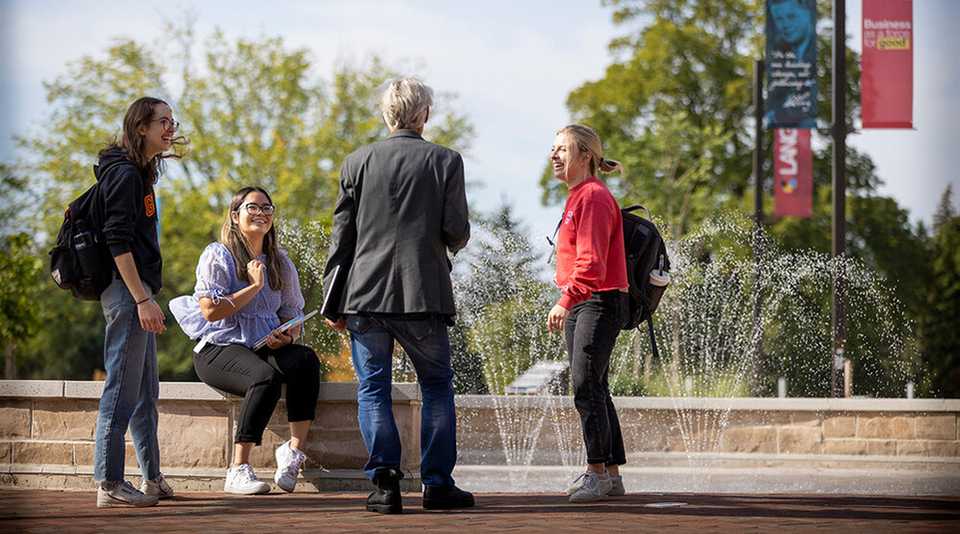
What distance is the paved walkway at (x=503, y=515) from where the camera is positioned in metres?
5.67

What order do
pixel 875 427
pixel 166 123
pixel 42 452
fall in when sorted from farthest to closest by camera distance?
pixel 875 427
pixel 42 452
pixel 166 123

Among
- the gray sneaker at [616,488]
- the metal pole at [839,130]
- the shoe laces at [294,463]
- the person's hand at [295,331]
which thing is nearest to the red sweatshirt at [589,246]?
the gray sneaker at [616,488]

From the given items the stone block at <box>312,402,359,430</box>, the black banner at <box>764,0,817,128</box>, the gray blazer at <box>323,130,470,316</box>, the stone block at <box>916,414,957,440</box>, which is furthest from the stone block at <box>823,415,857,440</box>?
the black banner at <box>764,0,817,128</box>

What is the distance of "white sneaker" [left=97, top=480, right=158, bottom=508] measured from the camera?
6516 mm

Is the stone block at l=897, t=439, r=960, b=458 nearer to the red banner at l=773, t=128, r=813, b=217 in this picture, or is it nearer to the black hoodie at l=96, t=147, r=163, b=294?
the black hoodie at l=96, t=147, r=163, b=294

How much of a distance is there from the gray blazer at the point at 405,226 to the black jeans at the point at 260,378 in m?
1.00

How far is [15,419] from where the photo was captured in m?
8.09

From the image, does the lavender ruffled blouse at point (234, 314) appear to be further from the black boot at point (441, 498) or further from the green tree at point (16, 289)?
the green tree at point (16, 289)

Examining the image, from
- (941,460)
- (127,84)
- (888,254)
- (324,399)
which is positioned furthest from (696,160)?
(324,399)

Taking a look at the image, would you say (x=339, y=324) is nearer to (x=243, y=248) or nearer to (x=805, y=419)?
(x=243, y=248)

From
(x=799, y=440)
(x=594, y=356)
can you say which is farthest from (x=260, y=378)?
(x=799, y=440)

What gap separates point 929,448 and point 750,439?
147 cm

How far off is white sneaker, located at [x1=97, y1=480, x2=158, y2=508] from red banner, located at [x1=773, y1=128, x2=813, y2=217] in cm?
2316

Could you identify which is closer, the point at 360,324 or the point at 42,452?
the point at 360,324
